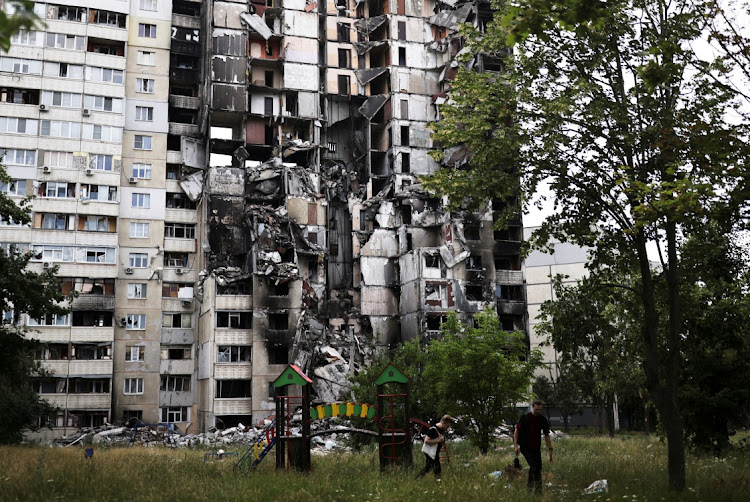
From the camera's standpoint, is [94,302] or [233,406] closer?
[233,406]

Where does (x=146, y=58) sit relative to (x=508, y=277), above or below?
above

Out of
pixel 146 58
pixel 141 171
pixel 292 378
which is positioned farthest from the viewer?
pixel 146 58

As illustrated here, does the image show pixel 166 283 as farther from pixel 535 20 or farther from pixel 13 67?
pixel 535 20

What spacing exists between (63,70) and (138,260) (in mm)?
17502

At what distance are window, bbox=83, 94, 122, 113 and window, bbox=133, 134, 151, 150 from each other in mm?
2848

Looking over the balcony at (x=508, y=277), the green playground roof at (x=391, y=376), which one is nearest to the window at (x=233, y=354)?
the balcony at (x=508, y=277)

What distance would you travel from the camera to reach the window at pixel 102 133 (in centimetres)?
6131

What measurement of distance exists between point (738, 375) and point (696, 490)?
41.5 ft

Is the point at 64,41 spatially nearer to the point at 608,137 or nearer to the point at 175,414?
the point at 175,414

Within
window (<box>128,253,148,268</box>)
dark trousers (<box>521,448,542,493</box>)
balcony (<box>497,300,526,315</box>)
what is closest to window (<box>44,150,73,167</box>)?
window (<box>128,253,148,268</box>)

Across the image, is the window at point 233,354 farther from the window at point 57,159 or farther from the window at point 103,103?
the window at point 103,103

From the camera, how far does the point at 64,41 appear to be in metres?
62.2

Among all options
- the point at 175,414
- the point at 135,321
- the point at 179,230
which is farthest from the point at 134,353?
the point at 179,230

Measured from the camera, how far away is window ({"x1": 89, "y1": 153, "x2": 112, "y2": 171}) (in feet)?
201
